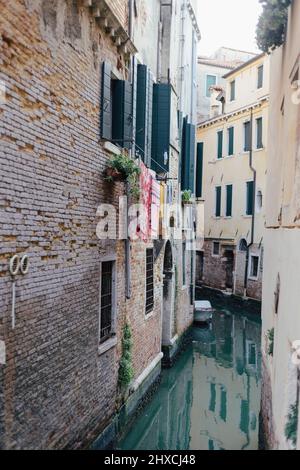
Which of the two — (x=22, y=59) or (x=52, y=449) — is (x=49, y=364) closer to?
(x=52, y=449)

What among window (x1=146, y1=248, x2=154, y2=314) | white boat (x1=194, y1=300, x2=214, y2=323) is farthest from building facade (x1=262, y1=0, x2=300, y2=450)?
white boat (x1=194, y1=300, x2=214, y2=323)

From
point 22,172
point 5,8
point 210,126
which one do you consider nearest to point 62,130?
point 22,172

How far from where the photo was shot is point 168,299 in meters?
11.6

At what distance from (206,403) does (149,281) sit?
2.60m

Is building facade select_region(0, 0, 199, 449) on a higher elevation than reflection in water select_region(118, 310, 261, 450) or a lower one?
higher

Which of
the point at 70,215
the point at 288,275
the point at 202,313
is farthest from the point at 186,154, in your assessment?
the point at 288,275

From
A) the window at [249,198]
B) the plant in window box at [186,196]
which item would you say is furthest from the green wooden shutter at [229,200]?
the plant in window box at [186,196]

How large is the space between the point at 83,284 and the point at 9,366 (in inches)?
75.0

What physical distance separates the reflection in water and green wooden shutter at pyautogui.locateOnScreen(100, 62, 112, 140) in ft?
14.8

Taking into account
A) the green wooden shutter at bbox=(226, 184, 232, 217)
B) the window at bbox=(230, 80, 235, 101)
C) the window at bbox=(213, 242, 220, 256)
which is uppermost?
the window at bbox=(230, 80, 235, 101)

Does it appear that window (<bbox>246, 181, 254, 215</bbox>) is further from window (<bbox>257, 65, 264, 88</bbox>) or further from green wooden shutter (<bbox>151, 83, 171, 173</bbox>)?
green wooden shutter (<bbox>151, 83, 171, 173</bbox>)

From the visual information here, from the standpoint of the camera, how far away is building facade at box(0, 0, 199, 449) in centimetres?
432

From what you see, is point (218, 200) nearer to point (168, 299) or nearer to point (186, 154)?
point (186, 154)

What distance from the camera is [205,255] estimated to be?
23.7 meters
